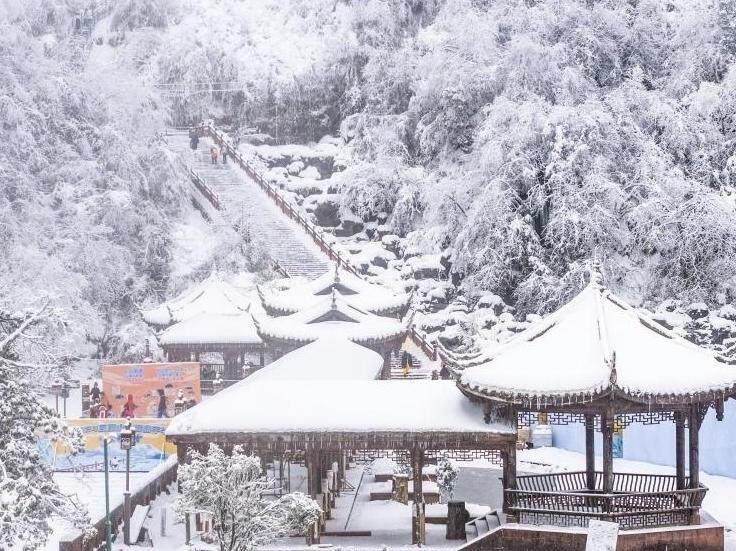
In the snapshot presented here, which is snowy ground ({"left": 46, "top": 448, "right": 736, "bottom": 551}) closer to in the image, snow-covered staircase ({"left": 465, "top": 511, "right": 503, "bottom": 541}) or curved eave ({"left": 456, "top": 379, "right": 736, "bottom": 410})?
snow-covered staircase ({"left": 465, "top": 511, "right": 503, "bottom": 541})

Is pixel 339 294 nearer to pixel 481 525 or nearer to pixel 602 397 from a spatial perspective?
pixel 481 525

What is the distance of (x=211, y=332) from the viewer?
2908 centimetres

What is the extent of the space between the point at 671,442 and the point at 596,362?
7.06 m

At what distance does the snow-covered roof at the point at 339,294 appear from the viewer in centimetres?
2827

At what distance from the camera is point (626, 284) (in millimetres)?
32562


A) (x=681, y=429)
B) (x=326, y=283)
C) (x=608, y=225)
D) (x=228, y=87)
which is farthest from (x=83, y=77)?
(x=681, y=429)

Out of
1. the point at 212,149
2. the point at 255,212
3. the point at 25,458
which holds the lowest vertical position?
the point at 25,458

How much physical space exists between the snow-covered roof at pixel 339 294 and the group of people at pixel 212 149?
21.0 m

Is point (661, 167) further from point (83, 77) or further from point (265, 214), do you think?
point (83, 77)

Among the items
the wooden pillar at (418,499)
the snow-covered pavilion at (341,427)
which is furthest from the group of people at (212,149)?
the wooden pillar at (418,499)

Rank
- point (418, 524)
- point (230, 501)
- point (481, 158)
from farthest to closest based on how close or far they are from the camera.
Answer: point (481, 158)
point (418, 524)
point (230, 501)

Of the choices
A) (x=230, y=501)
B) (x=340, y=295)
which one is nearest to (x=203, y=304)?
(x=340, y=295)

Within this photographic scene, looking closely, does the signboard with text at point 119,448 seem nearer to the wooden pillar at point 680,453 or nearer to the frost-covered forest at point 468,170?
the frost-covered forest at point 468,170

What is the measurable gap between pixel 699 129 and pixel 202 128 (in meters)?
27.0
